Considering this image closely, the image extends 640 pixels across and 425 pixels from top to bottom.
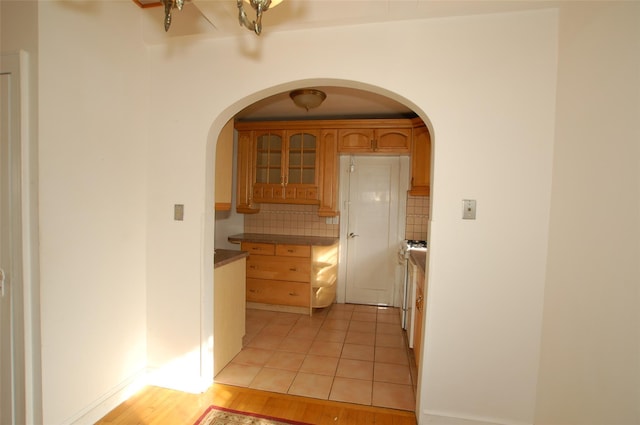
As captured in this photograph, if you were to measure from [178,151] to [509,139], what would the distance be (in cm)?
189

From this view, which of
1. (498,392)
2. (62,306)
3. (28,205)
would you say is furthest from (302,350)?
(28,205)

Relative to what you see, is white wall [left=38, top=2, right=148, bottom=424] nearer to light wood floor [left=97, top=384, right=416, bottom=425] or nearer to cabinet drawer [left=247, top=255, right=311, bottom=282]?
light wood floor [left=97, top=384, right=416, bottom=425]

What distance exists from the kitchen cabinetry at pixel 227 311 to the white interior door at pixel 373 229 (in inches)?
67.3

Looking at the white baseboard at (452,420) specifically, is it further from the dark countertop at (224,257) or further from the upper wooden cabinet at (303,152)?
the upper wooden cabinet at (303,152)

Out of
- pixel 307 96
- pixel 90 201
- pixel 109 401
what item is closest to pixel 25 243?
pixel 90 201

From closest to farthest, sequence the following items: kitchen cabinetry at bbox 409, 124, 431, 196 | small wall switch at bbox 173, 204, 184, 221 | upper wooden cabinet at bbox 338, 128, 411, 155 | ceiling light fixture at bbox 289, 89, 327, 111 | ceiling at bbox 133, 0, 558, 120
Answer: ceiling at bbox 133, 0, 558, 120, small wall switch at bbox 173, 204, 184, 221, ceiling light fixture at bbox 289, 89, 327, 111, kitchen cabinetry at bbox 409, 124, 431, 196, upper wooden cabinet at bbox 338, 128, 411, 155

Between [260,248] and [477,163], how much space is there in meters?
2.49

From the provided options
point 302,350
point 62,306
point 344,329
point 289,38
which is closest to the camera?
point 62,306

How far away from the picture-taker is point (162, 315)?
1950 mm

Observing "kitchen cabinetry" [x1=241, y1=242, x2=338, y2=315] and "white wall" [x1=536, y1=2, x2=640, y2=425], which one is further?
"kitchen cabinetry" [x1=241, y1=242, x2=338, y2=315]

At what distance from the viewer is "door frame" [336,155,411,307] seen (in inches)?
143

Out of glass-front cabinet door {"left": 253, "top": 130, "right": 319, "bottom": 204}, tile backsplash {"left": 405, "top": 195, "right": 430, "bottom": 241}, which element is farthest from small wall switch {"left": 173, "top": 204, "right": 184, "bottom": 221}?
tile backsplash {"left": 405, "top": 195, "right": 430, "bottom": 241}

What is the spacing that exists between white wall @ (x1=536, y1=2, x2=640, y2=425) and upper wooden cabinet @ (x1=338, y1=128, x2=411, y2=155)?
186 centimetres

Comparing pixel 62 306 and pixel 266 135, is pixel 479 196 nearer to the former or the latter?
pixel 62 306
